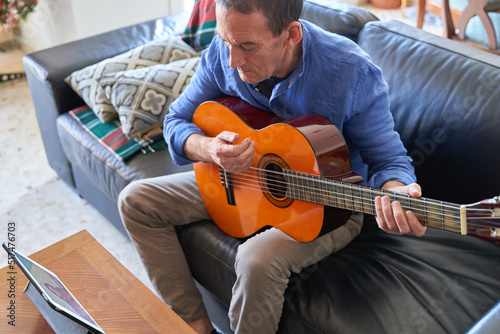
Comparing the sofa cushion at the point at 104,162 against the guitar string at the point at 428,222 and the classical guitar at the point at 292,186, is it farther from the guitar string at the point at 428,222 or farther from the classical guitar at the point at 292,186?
the guitar string at the point at 428,222

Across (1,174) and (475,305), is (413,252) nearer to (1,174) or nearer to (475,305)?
(475,305)

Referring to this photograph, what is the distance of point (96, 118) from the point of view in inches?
80.2

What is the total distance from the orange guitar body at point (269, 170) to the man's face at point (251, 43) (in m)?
0.15

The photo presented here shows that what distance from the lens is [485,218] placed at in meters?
0.95

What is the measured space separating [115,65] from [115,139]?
313 millimetres

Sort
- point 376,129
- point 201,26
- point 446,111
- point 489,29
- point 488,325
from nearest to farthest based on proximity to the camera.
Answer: point 488,325
point 376,129
point 446,111
point 201,26
point 489,29

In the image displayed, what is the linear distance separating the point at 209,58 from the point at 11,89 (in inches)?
88.0

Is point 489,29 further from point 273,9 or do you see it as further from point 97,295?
point 97,295

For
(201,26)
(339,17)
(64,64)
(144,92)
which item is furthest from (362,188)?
(64,64)

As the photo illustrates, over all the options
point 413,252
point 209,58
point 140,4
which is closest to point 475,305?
point 413,252

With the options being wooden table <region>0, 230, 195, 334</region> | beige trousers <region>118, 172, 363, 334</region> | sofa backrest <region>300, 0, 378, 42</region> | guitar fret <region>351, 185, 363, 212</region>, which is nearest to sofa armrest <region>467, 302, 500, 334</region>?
guitar fret <region>351, 185, 363, 212</region>

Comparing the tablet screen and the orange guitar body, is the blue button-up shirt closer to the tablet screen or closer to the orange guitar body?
the orange guitar body

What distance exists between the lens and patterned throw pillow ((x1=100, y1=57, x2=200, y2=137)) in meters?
1.88

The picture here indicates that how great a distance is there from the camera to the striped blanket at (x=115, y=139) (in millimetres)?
1857
